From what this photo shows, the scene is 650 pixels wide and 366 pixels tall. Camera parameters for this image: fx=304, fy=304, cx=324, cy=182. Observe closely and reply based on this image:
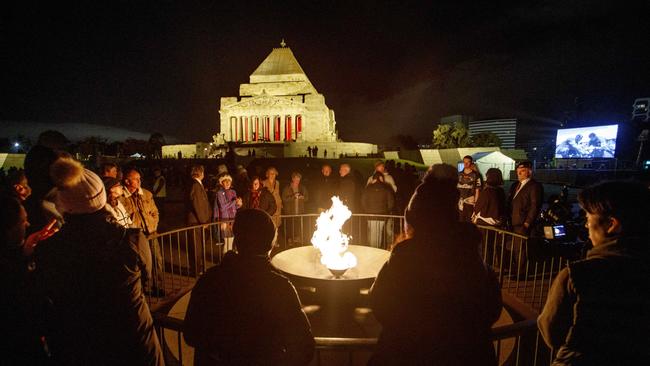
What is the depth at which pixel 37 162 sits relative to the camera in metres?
3.93

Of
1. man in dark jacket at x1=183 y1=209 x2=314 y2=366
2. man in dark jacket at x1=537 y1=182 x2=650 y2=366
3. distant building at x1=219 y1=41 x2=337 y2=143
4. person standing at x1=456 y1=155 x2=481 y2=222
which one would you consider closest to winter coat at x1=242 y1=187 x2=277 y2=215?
person standing at x1=456 y1=155 x2=481 y2=222

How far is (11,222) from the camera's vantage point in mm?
2379

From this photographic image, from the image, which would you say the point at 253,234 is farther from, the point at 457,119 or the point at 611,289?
the point at 457,119

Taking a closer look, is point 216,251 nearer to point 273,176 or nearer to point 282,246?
point 282,246

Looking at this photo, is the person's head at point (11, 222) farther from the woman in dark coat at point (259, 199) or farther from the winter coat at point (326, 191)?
the winter coat at point (326, 191)

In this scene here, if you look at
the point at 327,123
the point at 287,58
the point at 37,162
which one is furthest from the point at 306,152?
the point at 37,162

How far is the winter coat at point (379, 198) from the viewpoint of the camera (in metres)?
8.23

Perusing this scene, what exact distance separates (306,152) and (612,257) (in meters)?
43.8

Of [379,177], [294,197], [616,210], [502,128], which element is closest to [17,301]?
[616,210]

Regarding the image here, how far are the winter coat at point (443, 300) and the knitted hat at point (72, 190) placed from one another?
2.40m

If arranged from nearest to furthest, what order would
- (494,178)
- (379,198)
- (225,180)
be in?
1. (494,178)
2. (225,180)
3. (379,198)

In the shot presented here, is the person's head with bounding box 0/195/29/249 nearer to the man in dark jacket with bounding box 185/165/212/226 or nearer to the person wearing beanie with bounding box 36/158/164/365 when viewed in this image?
the person wearing beanie with bounding box 36/158/164/365

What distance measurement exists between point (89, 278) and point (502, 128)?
176 metres

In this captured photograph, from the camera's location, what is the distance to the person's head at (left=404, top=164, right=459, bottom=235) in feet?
6.24
